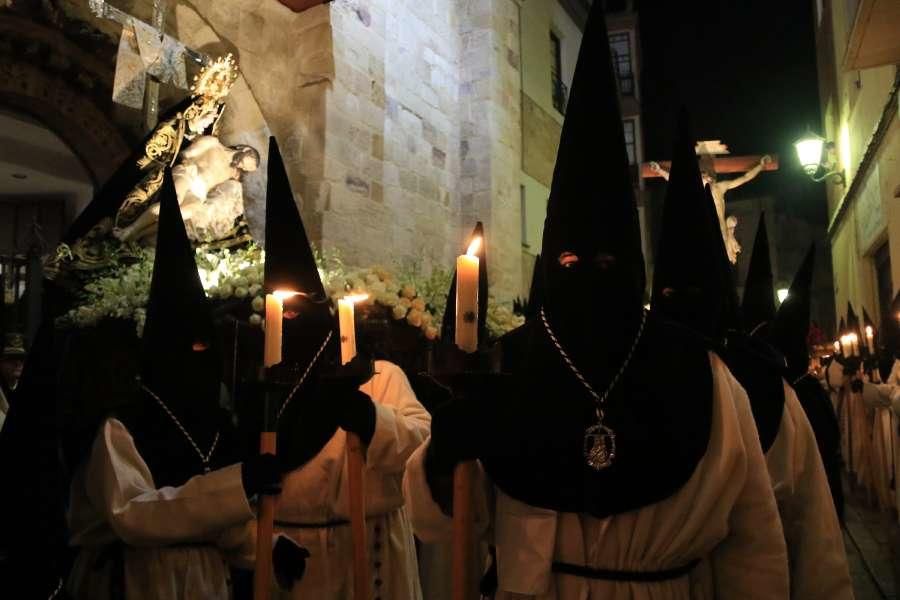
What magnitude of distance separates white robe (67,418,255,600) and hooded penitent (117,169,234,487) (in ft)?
0.32

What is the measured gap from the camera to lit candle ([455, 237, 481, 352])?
202cm

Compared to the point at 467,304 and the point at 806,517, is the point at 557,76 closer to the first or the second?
the point at 806,517

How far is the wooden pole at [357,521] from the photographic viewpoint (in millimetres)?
2932

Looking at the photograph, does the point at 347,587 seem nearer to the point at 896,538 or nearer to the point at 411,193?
the point at 896,538

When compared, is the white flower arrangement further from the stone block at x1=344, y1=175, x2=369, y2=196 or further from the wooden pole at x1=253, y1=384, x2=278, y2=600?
the stone block at x1=344, y1=175, x2=369, y2=196

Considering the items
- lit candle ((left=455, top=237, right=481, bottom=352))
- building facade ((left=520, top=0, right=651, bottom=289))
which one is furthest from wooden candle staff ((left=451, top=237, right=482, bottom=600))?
building facade ((left=520, top=0, right=651, bottom=289))

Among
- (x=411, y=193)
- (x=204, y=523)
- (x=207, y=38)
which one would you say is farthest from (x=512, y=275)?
(x=204, y=523)

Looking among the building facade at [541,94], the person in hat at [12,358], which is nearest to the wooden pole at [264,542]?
the person in hat at [12,358]

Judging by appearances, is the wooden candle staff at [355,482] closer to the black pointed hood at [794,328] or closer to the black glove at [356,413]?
the black glove at [356,413]

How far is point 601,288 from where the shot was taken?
2143mm

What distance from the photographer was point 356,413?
3.07 metres

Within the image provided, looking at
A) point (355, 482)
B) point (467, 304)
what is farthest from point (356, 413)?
point (467, 304)

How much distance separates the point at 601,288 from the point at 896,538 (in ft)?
22.7

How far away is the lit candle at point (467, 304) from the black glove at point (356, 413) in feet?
3.77
